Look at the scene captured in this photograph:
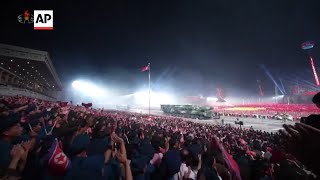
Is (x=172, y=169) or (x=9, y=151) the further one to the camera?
(x=172, y=169)

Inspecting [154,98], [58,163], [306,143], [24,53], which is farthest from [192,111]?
[154,98]

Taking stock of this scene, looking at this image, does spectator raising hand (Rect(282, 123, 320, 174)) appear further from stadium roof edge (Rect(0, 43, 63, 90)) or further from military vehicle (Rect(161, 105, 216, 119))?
military vehicle (Rect(161, 105, 216, 119))

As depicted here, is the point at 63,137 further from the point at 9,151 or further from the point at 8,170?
the point at 8,170

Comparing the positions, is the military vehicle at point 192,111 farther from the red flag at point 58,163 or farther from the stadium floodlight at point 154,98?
the stadium floodlight at point 154,98

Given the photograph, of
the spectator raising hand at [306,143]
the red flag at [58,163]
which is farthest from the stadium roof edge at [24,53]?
the spectator raising hand at [306,143]

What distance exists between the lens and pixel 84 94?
122625 mm

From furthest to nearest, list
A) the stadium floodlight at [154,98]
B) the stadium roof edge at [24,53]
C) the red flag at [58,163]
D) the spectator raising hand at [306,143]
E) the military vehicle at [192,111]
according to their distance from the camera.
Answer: the stadium floodlight at [154,98] < the military vehicle at [192,111] < the stadium roof edge at [24,53] < the red flag at [58,163] < the spectator raising hand at [306,143]

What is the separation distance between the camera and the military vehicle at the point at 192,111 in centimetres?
5506

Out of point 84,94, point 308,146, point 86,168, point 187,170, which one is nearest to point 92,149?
point 86,168

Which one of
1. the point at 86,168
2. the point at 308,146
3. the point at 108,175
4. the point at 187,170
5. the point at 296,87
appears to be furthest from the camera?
the point at 296,87

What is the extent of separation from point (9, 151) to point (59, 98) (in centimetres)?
13355

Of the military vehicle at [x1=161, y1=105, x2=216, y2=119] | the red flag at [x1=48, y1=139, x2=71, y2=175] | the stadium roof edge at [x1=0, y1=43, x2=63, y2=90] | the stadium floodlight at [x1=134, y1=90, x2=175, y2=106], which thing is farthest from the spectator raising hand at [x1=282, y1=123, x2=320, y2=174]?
the stadium floodlight at [x1=134, y1=90, x2=175, y2=106]

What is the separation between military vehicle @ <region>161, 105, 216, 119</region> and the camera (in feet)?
181

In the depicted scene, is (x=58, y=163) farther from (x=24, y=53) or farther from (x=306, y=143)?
(x=24, y=53)
